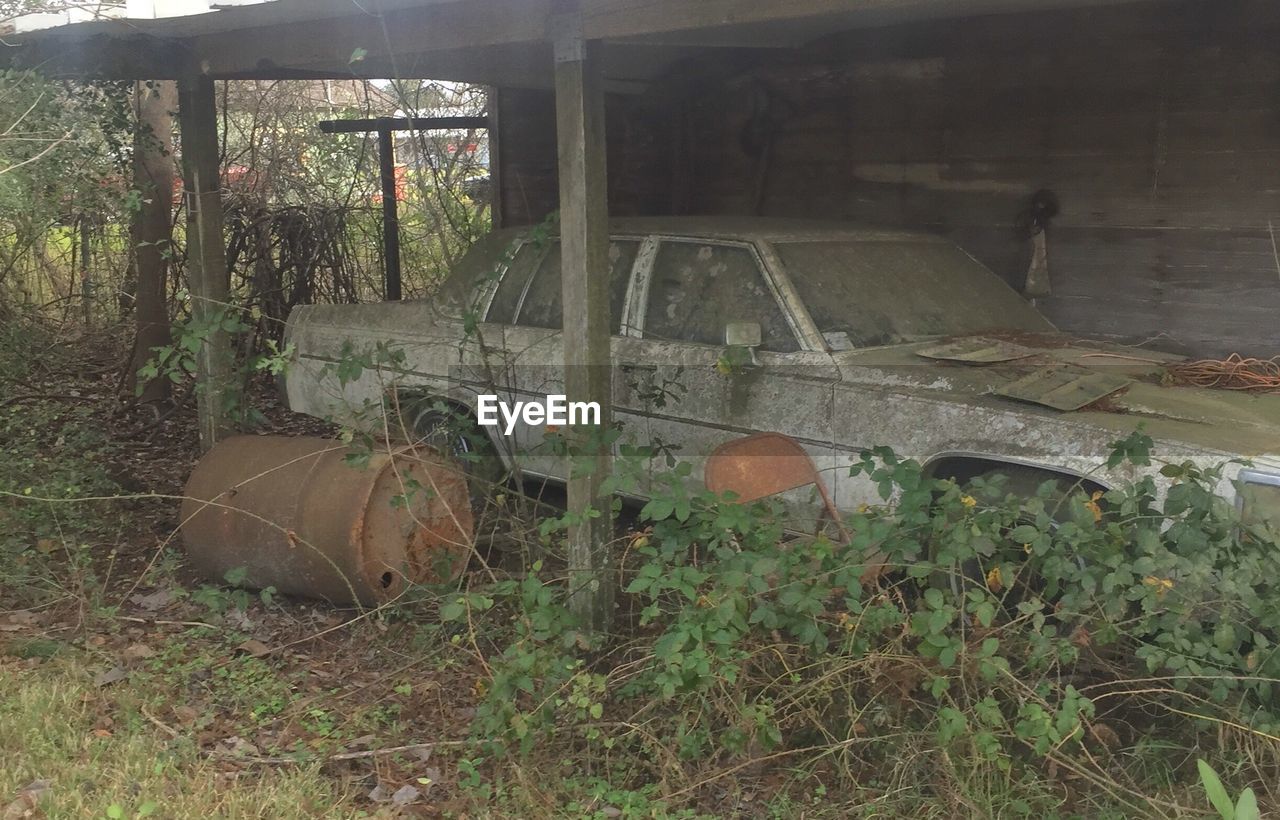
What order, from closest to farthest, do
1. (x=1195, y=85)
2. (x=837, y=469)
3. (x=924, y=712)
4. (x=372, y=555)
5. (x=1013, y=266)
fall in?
(x=924, y=712) < (x=837, y=469) < (x=372, y=555) < (x=1195, y=85) < (x=1013, y=266)

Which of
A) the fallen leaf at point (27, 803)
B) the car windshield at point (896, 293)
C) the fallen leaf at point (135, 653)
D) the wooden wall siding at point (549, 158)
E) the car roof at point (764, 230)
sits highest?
the wooden wall siding at point (549, 158)

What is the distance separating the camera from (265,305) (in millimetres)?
8859

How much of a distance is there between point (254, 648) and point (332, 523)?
0.58 m

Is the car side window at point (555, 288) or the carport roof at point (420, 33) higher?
the carport roof at point (420, 33)

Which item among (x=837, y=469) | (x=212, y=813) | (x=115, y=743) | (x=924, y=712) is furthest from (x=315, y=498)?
(x=924, y=712)

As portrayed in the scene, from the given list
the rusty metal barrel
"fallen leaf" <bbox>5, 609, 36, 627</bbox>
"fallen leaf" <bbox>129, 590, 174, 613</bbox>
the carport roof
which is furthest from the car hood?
"fallen leaf" <bbox>5, 609, 36, 627</bbox>

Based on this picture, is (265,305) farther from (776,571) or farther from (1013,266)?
(776,571)

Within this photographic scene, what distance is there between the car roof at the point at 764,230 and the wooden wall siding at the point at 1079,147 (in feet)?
3.16

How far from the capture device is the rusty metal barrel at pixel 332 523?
461 centimetres

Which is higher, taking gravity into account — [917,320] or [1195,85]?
[1195,85]

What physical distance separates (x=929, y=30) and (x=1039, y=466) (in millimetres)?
3567

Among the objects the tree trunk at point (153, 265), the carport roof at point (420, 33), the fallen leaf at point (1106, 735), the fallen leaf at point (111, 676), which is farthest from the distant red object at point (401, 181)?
the fallen leaf at point (1106, 735)

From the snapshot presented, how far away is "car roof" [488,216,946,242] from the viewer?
505cm

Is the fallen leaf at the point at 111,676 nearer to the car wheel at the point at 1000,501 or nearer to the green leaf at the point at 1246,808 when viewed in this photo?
the car wheel at the point at 1000,501
